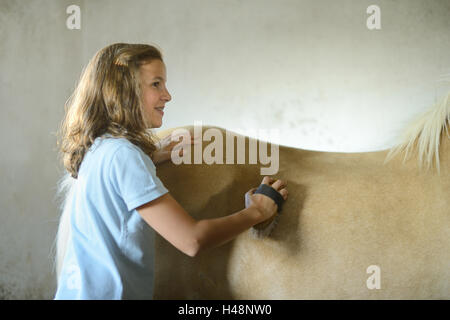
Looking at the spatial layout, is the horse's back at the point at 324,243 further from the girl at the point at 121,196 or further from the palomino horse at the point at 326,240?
the girl at the point at 121,196

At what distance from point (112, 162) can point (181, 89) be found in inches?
59.8

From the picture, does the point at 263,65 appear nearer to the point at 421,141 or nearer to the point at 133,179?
the point at 421,141

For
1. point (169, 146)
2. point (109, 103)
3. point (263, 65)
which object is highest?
point (263, 65)

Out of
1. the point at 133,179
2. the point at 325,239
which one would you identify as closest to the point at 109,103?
the point at 133,179

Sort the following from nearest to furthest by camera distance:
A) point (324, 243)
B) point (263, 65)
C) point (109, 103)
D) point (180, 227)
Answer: point (180, 227) < point (109, 103) < point (324, 243) < point (263, 65)

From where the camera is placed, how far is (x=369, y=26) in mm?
2078

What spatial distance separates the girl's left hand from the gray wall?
121 cm

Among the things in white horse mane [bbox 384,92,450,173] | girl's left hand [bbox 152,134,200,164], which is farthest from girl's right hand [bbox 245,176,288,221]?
white horse mane [bbox 384,92,450,173]

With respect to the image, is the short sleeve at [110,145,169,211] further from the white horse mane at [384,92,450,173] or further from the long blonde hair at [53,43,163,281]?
the white horse mane at [384,92,450,173]

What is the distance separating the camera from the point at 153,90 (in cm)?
80

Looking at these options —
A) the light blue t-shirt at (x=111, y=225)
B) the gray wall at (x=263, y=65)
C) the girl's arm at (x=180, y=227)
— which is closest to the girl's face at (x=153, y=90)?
the light blue t-shirt at (x=111, y=225)

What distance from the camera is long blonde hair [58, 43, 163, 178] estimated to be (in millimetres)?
751

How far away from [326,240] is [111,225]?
48cm
